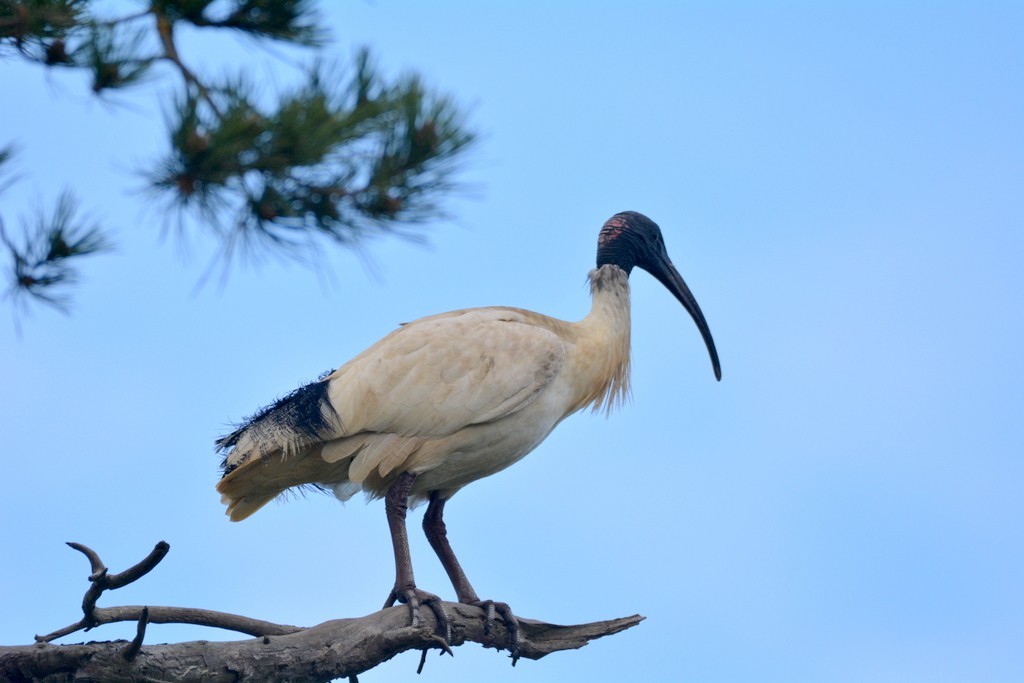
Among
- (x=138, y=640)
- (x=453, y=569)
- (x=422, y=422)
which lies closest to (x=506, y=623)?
(x=453, y=569)

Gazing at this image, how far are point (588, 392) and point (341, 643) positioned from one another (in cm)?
203

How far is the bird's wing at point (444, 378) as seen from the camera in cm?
654

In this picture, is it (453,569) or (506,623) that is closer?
(506,623)

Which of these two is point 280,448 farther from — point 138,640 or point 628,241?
point 628,241

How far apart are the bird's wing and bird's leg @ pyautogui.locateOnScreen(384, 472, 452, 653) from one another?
27 cm

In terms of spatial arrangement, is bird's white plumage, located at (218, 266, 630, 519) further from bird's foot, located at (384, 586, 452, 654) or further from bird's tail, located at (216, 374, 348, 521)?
bird's foot, located at (384, 586, 452, 654)

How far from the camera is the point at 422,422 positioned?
6.53 m

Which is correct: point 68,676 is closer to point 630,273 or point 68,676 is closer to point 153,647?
point 153,647

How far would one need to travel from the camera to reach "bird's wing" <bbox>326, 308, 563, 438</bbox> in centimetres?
654

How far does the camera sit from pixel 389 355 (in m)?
6.75

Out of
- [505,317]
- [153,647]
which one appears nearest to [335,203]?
[153,647]

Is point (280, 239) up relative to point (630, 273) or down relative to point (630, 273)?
down

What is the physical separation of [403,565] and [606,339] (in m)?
1.63

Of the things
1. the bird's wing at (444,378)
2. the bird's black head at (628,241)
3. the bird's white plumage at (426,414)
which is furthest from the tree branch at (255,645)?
the bird's black head at (628,241)
